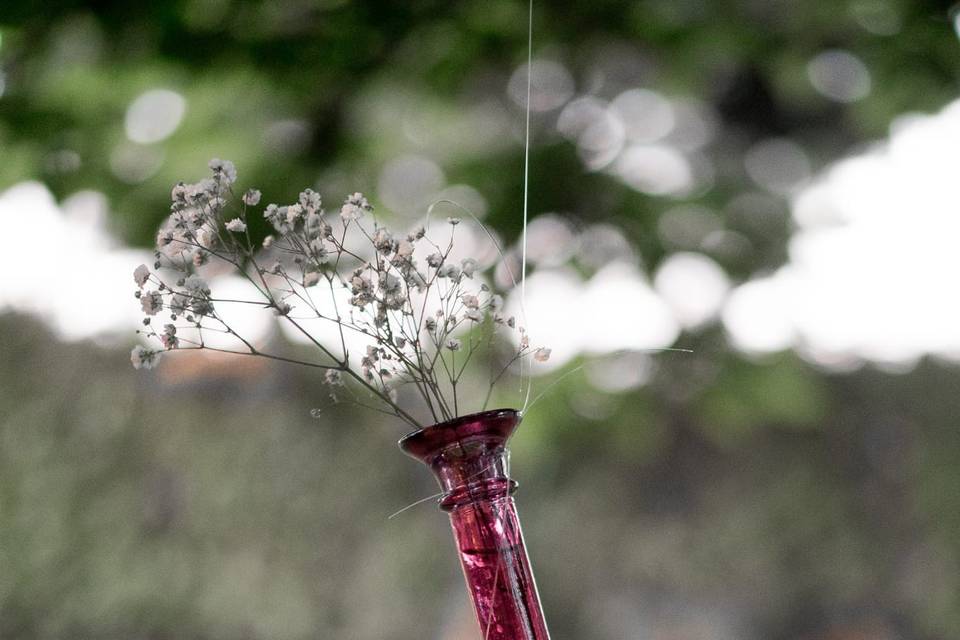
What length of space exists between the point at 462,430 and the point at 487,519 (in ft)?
0.14

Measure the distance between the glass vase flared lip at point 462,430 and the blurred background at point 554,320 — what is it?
0.71 feet

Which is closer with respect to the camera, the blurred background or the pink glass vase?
the pink glass vase

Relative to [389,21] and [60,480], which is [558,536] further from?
[389,21]

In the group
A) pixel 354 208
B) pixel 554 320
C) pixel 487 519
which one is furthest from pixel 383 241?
pixel 554 320

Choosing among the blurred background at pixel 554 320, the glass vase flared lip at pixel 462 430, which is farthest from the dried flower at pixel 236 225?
the blurred background at pixel 554 320

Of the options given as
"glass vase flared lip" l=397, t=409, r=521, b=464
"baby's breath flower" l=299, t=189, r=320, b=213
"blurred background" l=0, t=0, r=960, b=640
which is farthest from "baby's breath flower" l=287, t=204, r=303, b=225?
"blurred background" l=0, t=0, r=960, b=640

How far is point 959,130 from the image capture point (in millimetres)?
2549

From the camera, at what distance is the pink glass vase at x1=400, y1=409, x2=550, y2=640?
1.36 feet

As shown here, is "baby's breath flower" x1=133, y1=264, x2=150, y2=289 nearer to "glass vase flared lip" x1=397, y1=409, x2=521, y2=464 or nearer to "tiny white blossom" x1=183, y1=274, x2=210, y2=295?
"tiny white blossom" x1=183, y1=274, x2=210, y2=295

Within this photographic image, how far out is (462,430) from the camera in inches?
16.4

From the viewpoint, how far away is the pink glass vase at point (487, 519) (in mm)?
415

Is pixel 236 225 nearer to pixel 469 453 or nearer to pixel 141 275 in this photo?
pixel 141 275

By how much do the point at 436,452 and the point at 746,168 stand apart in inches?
67.5

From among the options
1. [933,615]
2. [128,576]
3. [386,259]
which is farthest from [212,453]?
[386,259]
